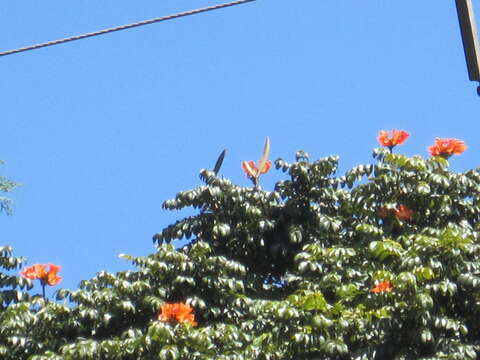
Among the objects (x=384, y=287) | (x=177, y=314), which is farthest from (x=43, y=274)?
(x=384, y=287)

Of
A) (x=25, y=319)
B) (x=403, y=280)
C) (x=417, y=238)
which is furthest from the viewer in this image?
(x=25, y=319)

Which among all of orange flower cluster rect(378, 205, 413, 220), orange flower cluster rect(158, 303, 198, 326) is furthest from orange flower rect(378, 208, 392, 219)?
orange flower cluster rect(158, 303, 198, 326)

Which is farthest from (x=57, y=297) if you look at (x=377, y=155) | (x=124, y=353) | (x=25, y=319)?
(x=377, y=155)

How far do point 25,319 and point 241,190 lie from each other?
7.79 ft

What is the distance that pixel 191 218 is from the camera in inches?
473

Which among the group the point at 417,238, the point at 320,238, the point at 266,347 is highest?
the point at 320,238

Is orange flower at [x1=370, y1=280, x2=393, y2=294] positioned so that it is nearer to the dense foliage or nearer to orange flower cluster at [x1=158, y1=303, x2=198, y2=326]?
the dense foliage

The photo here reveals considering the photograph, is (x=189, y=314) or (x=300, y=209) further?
(x=300, y=209)

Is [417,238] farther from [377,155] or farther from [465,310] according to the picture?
[377,155]

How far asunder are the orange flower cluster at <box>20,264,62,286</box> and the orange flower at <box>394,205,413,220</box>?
293cm

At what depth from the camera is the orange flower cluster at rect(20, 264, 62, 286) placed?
1124cm

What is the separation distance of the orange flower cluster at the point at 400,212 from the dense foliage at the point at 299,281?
2 cm

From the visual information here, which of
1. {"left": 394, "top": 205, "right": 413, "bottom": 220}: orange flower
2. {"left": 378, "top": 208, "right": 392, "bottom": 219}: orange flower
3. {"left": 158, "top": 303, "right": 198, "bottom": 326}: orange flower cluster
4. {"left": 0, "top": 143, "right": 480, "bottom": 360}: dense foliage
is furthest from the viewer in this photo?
{"left": 378, "top": 208, "right": 392, "bottom": 219}: orange flower

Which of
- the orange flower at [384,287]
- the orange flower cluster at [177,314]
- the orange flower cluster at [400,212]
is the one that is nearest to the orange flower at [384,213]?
the orange flower cluster at [400,212]
